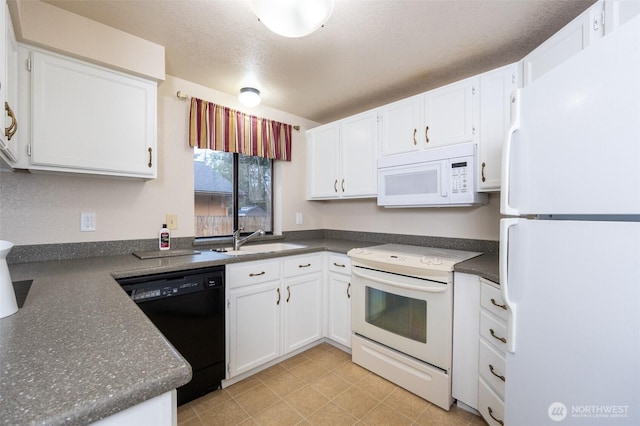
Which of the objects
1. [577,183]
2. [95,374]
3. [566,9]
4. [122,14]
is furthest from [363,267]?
[122,14]

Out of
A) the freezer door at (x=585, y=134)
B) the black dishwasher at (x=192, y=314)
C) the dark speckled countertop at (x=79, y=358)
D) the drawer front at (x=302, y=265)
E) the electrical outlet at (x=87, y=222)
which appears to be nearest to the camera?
the dark speckled countertop at (x=79, y=358)

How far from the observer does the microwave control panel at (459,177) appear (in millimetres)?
1883

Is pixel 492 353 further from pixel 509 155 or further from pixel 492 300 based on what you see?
pixel 509 155

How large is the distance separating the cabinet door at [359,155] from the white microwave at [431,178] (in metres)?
0.14

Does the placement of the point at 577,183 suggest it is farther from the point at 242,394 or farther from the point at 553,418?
the point at 242,394

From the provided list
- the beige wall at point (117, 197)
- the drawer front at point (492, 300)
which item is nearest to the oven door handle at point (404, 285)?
the drawer front at point (492, 300)

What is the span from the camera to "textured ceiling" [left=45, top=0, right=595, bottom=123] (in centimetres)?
145

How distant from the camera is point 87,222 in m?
1.82

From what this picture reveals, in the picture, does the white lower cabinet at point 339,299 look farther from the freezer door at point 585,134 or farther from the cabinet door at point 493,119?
the freezer door at point 585,134

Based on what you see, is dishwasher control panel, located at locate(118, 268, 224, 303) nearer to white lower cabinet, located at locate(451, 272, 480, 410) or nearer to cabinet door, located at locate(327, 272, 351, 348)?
cabinet door, located at locate(327, 272, 351, 348)

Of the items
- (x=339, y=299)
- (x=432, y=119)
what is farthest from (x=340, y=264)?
(x=432, y=119)

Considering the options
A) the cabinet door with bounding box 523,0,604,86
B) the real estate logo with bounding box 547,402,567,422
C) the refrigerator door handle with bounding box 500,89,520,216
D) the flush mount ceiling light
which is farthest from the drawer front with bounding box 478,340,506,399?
the flush mount ceiling light

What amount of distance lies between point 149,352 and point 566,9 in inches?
91.8

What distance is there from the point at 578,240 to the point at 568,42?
1.15 m
